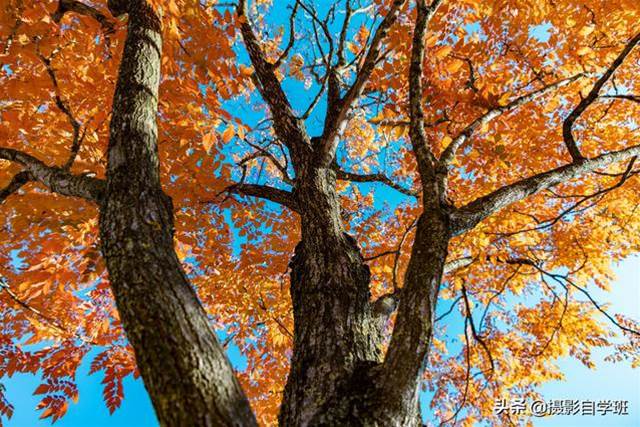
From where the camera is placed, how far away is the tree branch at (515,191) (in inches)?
109

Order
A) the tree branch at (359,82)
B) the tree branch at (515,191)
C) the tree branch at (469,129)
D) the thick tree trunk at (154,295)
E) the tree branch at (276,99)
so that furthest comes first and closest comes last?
1. the tree branch at (276,99)
2. the tree branch at (359,82)
3. the tree branch at (469,129)
4. the tree branch at (515,191)
5. the thick tree trunk at (154,295)

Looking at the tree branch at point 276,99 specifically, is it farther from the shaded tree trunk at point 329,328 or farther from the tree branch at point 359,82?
the shaded tree trunk at point 329,328

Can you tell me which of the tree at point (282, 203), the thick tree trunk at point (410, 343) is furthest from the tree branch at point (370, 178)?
the thick tree trunk at point (410, 343)

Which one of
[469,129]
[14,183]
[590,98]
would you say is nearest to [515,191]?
[469,129]

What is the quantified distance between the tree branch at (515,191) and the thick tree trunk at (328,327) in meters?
0.98

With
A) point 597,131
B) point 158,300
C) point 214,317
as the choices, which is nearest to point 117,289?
point 158,300

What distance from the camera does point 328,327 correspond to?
2.75 meters

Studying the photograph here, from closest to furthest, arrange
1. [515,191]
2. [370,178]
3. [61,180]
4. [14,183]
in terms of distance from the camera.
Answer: [61,180]
[14,183]
[515,191]
[370,178]

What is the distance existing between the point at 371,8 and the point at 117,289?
797 centimetres

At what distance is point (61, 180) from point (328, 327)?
7.47ft

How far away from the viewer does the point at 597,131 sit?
23.1ft

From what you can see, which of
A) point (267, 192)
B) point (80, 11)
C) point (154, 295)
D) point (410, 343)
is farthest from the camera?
point (80, 11)

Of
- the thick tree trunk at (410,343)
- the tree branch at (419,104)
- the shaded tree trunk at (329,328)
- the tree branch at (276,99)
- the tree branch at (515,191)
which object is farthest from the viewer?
the tree branch at (276,99)

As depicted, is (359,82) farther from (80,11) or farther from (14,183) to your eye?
(80,11)
